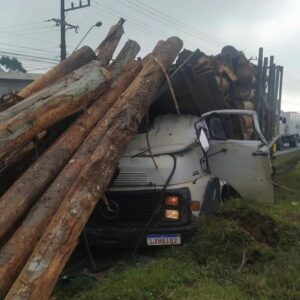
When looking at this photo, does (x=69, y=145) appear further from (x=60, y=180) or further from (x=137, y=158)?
(x=137, y=158)

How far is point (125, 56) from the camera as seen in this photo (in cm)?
845

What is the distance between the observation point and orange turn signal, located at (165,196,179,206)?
21.0 ft

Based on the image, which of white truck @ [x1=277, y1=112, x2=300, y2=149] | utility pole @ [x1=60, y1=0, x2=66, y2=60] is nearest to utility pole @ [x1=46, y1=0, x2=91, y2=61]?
utility pole @ [x1=60, y1=0, x2=66, y2=60]

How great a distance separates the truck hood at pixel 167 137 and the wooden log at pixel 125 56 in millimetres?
982

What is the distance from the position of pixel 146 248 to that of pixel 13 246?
227 cm

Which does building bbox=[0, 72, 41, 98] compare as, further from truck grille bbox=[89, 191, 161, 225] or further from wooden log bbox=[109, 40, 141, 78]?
truck grille bbox=[89, 191, 161, 225]

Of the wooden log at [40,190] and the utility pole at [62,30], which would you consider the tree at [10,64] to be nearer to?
the utility pole at [62,30]

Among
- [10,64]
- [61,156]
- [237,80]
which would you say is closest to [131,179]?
[61,156]

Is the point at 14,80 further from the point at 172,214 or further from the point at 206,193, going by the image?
the point at 172,214

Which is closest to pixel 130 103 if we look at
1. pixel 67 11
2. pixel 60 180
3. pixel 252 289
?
pixel 60 180

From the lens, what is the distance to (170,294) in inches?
197

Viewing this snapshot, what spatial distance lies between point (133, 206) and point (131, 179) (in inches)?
13.7

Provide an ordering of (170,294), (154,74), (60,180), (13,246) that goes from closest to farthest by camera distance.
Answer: (13,246) → (170,294) → (60,180) → (154,74)

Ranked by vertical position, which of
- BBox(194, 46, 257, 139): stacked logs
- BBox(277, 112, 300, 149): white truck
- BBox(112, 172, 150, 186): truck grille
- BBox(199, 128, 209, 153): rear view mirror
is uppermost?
BBox(194, 46, 257, 139): stacked logs
